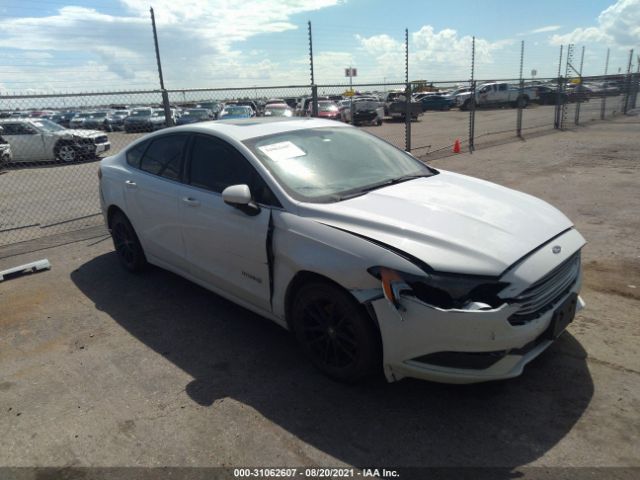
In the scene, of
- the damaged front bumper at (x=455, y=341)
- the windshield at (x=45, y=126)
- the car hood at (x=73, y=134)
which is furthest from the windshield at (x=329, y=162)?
the windshield at (x=45, y=126)

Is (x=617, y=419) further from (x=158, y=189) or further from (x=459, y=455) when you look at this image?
(x=158, y=189)

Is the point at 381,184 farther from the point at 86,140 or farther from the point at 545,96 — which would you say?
the point at 545,96

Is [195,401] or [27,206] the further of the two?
[27,206]

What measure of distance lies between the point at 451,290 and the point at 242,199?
5.01 feet

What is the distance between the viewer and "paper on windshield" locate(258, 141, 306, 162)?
3.63 meters

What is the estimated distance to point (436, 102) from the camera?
133 feet

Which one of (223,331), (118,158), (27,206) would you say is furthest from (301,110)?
(223,331)

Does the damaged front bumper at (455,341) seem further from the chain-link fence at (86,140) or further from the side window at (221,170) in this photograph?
the chain-link fence at (86,140)

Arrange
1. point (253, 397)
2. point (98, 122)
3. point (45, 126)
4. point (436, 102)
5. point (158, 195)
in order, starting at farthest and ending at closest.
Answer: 1. point (436, 102)
2. point (98, 122)
3. point (45, 126)
4. point (158, 195)
5. point (253, 397)

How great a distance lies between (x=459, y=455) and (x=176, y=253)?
A: 2862mm

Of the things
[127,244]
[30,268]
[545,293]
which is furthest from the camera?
[30,268]

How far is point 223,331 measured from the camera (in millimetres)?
3949

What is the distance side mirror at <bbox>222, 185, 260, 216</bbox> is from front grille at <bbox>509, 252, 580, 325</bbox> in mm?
1786

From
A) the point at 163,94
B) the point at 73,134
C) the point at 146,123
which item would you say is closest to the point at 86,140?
the point at 73,134
